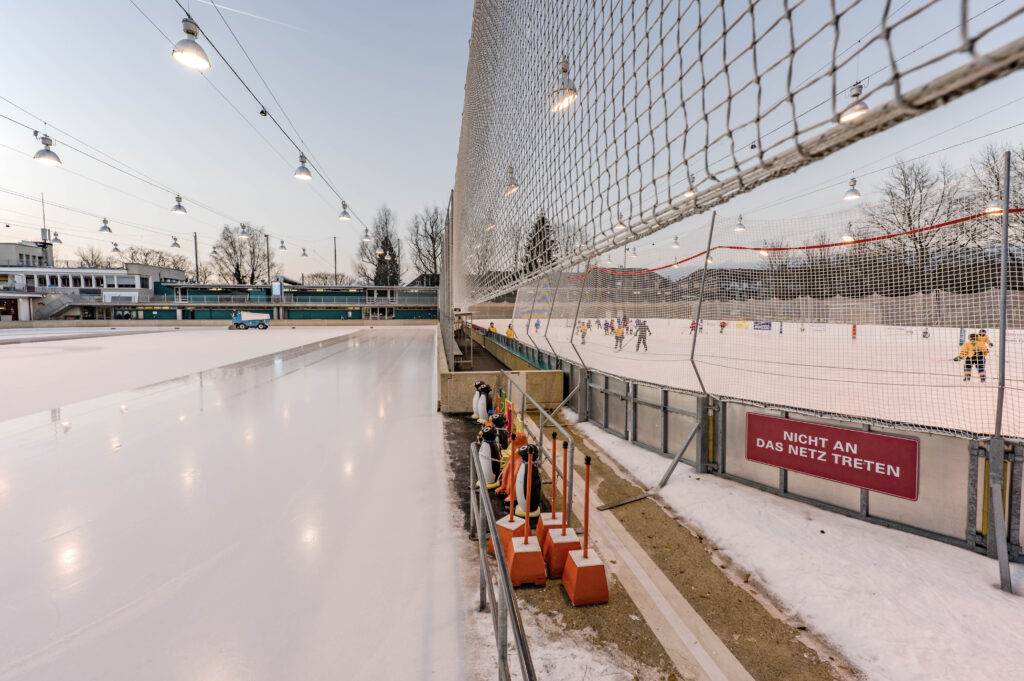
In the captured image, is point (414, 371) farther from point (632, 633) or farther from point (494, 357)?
point (632, 633)

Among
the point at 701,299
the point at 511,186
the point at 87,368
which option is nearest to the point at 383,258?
the point at 87,368

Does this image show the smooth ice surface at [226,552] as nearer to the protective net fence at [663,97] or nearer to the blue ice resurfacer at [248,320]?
the protective net fence at [663,97]

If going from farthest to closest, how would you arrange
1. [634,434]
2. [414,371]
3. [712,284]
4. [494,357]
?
[494,357] → [414,371] → [634,434] → [712,284]

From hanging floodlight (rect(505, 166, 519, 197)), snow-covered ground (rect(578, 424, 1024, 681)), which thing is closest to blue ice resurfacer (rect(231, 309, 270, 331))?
hanging floodlight (rect(505, 166, 519, 197))

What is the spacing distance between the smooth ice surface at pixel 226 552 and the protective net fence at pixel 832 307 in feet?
13.1

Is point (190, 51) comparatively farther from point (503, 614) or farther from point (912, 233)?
point (912, 233)

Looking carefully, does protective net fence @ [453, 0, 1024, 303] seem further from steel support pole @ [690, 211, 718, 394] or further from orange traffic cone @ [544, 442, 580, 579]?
orange traffic cone @ [544, 442, 580, 579]

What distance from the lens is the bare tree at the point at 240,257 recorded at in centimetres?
6244

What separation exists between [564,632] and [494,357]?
626 inches

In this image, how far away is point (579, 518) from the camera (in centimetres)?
435

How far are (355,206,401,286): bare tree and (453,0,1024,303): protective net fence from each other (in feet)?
169

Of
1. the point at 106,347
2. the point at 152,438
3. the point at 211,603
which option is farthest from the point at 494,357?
the point at 106,347

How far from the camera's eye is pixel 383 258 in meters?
61.5

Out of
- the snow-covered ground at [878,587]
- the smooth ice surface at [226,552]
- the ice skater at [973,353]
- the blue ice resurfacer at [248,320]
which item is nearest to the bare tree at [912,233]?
the ice skater at [973,353]
